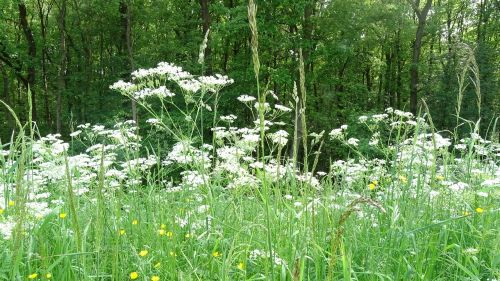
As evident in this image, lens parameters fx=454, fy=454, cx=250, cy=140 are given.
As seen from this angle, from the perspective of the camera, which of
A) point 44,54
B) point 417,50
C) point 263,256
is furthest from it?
point 44,54

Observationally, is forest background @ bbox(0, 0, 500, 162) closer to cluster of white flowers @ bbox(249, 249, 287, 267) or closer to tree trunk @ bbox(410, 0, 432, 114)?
tree trunk @ bbox(410, 0, 432, 114)

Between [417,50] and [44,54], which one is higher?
[44,54]

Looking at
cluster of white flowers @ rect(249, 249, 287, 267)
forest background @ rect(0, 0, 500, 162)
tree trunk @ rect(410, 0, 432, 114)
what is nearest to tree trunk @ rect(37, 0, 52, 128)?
forest background @ rect(0, 0, 500, 162)

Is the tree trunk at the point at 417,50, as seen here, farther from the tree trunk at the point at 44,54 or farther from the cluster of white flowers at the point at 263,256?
the cluster of white flowers at the point at 263,256

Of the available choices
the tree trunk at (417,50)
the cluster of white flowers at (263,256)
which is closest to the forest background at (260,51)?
the tree trunk at (417,50)

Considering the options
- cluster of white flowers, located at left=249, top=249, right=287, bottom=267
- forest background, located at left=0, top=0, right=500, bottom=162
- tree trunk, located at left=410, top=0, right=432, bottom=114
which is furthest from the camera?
tree trunk, located at left=410, top=0, right=432, bottom=114

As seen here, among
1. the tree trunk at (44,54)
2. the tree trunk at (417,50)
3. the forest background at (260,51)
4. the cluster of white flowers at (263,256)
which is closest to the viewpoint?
the cluster of white flowers at (263,256)

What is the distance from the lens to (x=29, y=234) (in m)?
1.96

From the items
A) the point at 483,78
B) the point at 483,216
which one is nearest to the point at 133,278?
the point at 483,216

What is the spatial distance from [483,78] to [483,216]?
1822 cm

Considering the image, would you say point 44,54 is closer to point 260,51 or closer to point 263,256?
point 260,51

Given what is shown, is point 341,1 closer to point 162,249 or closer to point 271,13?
point 271,13

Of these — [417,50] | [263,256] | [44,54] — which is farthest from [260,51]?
[263,256]

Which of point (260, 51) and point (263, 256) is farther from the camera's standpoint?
point (260, 51)
